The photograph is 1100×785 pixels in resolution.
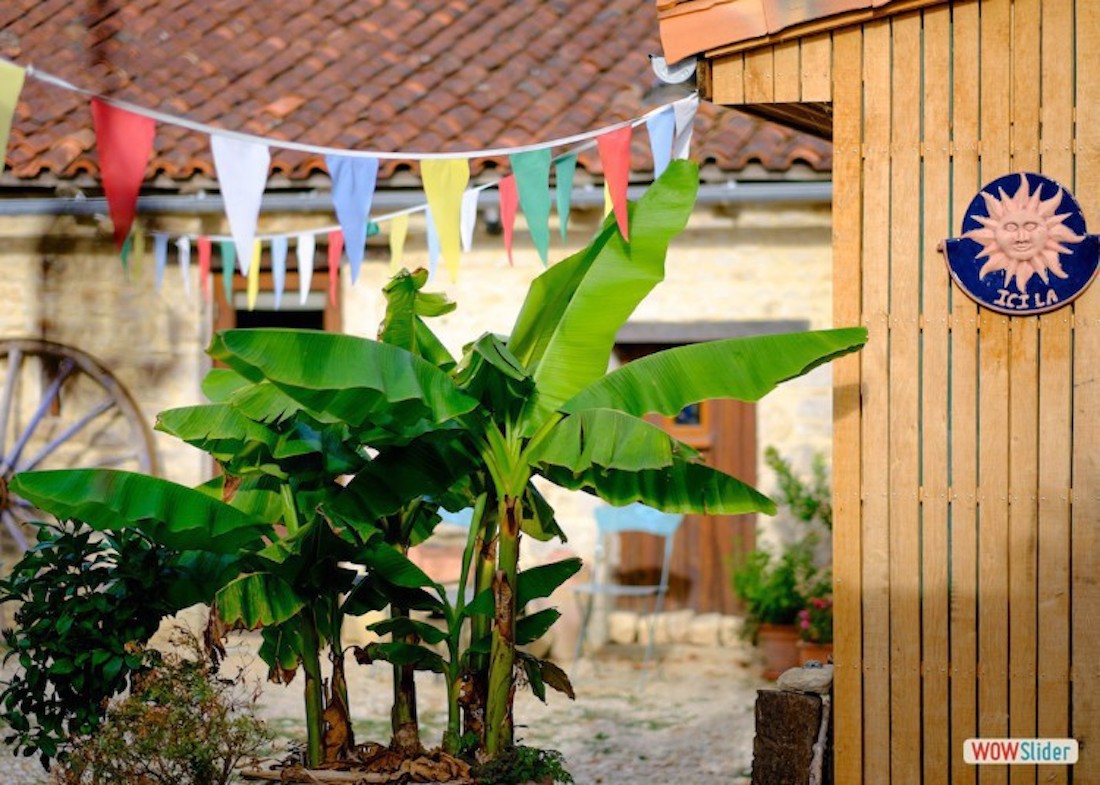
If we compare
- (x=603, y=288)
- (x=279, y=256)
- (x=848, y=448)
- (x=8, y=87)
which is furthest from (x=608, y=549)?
(x=8, y=87)

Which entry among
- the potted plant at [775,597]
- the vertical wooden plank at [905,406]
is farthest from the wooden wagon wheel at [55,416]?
the vertical wooden plank at [905,406]

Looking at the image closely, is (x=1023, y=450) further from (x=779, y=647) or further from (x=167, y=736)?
(x=779, y=647)

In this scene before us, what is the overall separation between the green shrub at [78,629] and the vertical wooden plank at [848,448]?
2527 mm

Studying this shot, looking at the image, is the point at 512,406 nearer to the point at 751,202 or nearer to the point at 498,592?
the point at 498,592

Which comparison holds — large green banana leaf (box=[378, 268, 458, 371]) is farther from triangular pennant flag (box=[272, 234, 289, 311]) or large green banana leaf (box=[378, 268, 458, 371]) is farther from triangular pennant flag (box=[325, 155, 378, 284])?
triangular pennant flag (box=[272, 234, 289, 311])

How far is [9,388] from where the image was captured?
1045 centimetres

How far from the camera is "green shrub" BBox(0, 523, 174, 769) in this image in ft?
19.7

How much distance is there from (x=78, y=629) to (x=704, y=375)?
8.19 ft

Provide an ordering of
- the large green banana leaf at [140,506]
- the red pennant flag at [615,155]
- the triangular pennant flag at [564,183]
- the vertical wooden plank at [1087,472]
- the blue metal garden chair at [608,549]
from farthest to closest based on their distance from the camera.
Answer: the blue metal garden chair at [608,549]
the triangular pennant flag at [564,183]
the red pennant flag at [615,155]
the large green banana leaf at [140,506]
the vertical wooden plank at [1087,472]

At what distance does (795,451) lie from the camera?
1011 centimetres

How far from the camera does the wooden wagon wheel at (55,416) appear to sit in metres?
10.4

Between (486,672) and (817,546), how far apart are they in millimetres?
4466

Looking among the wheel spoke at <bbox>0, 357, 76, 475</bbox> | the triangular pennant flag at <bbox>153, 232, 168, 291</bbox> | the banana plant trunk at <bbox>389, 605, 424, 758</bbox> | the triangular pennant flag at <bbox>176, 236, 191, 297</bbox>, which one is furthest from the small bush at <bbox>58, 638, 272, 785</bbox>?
the wheel spoke at <bbox>0, 357, 76, 475</bbox>

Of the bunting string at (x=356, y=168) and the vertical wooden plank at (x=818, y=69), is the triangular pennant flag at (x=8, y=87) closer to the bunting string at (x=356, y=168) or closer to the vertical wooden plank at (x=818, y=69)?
the bunting string at (x=356, y=168)
